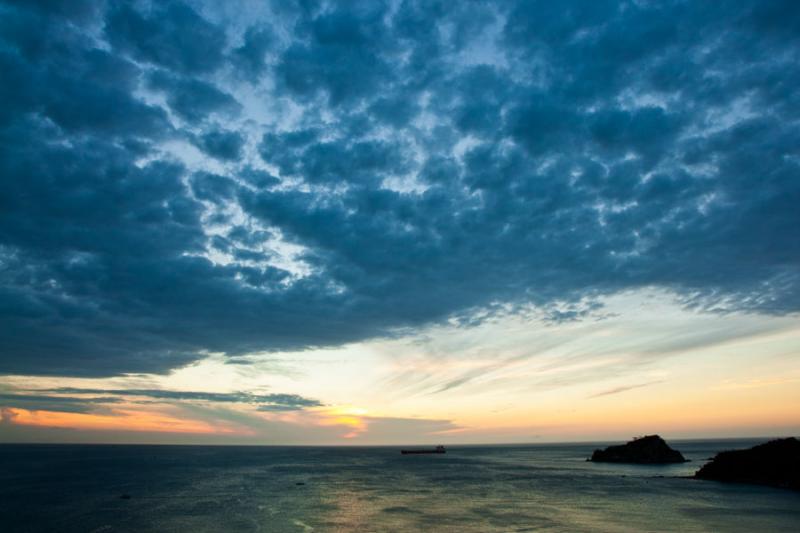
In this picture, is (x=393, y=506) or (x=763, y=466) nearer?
(x=393, y=506)

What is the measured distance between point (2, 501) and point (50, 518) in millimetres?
→ 27740

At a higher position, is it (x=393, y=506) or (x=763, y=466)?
(x=763, y=466)

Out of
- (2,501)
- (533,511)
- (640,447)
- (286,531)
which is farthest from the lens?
(640,447)

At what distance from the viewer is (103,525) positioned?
220 ft

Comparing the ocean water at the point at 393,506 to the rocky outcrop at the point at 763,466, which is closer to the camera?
the ocean water at the point at 393,506

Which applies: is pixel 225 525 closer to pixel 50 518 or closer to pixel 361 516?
pixel 361 516

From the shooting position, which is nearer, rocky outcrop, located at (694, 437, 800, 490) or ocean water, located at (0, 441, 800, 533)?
ocean water, located at (0, 441, 800, 533)

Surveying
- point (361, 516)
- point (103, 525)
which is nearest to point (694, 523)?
point (361, 516)

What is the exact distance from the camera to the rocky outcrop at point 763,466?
107m

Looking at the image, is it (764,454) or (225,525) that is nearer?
(225,525)

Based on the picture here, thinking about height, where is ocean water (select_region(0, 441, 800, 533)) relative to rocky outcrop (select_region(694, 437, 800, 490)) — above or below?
below

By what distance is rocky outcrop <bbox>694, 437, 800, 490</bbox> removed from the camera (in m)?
107

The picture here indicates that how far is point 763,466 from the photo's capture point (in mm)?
114938

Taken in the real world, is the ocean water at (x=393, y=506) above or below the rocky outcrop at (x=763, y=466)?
below
